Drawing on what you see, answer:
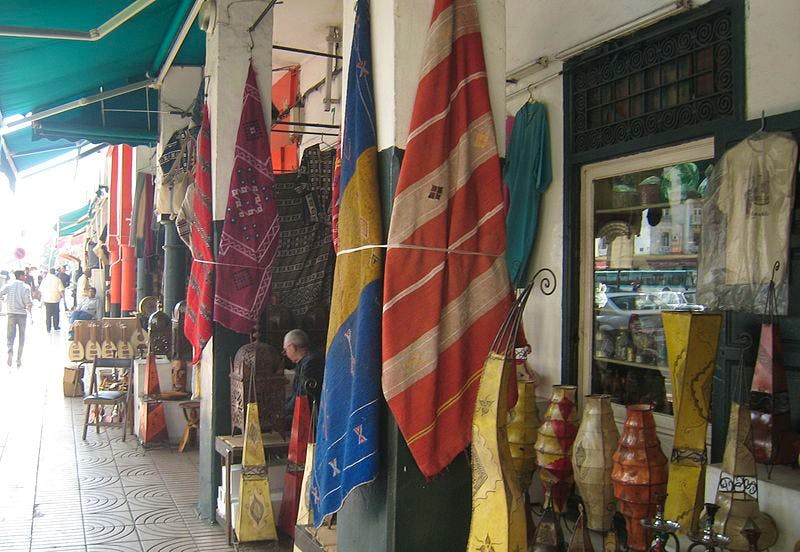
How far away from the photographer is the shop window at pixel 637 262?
419 centimetres

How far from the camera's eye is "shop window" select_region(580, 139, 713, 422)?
165 inches

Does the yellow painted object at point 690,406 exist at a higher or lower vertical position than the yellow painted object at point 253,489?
higher

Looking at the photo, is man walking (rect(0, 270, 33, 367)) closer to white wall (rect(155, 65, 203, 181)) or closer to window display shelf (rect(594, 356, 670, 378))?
white wall (rect(155, 65, 203, 181))

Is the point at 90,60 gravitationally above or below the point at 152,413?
above

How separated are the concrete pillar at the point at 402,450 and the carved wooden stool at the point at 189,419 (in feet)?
14.6

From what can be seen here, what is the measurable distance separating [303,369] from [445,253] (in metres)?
2.73

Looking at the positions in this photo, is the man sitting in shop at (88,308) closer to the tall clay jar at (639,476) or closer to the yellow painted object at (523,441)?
the yellow painted object at (523,441)

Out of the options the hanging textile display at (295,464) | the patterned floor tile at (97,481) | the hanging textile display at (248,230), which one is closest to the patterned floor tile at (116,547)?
the hanging textile display at (295,464)

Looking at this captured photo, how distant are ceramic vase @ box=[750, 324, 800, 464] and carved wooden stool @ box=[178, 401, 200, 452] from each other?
512cm

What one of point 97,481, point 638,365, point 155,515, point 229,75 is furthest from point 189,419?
point 638,365

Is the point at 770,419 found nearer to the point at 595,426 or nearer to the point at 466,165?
the point at 595,426

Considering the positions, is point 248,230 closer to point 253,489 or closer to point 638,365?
point 253,489

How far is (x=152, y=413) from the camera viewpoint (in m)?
7.08

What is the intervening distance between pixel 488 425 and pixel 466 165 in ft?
2.95
